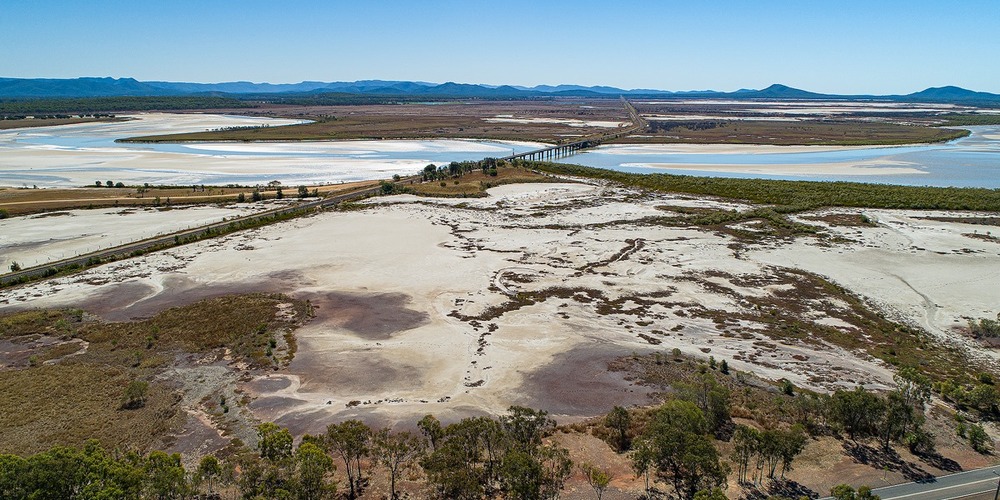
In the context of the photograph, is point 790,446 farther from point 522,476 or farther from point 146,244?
point 146,244

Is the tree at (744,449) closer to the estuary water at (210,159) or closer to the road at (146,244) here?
the road at (146,244)

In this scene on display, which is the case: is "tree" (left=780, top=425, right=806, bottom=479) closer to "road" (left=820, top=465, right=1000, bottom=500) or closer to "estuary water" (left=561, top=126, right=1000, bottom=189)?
"road" (left=820, top=465, right=1000, bottom=500)

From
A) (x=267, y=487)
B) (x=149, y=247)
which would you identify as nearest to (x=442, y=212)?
(x=149, y=247)

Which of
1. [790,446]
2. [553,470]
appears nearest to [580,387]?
[553,470]

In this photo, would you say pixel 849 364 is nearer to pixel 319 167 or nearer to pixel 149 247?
pixel 149 247

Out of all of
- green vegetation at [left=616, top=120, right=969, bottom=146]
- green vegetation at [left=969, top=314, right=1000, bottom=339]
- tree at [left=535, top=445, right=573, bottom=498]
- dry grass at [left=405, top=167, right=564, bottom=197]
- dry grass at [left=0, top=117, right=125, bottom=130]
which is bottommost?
tree at [left=535, top=445, right=573, bottom=498]

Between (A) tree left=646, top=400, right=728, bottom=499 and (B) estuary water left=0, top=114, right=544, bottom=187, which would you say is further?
(B) estuary water left=0, top=114, right=544, bottom=187

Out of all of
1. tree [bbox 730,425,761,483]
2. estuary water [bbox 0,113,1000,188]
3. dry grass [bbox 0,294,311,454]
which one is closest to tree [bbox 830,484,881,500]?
tree [bbox 730,425,761,483]
